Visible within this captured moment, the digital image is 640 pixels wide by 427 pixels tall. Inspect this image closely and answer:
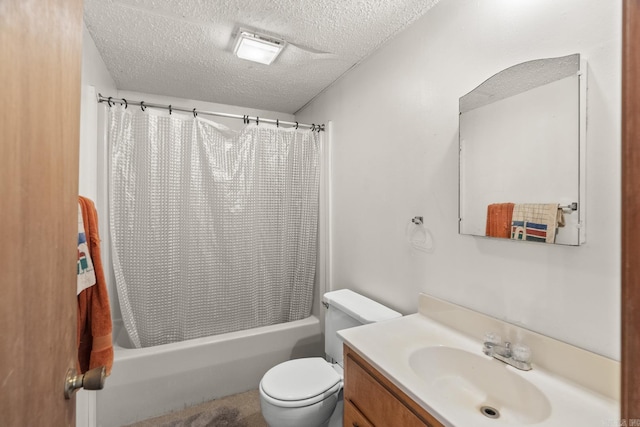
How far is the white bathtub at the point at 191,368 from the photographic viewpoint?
1765 mm

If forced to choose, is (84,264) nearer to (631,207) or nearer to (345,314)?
(345,314)

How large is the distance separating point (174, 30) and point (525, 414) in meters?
2.29

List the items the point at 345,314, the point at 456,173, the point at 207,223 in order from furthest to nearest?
1. the point at 207,223
2. the point at 345,314
3. the point at 456,173

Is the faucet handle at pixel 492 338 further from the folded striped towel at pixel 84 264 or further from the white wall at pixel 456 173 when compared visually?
the folded striped towel at pixel 84 264

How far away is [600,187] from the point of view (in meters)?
0.87

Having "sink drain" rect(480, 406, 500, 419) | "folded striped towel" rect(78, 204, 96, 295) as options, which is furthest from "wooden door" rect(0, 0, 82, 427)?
"sink drain" rect(480, 406, 500, 419)

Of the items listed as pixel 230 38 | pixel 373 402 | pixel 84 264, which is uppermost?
pixel 230 38

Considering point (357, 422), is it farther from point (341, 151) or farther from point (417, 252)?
point (341, 151)

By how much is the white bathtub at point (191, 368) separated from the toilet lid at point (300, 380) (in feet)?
1.84

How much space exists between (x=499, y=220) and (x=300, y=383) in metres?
1.24

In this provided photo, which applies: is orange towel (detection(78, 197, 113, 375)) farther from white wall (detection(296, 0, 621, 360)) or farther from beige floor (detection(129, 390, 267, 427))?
white wall (detection(296, 0, 621, 360))

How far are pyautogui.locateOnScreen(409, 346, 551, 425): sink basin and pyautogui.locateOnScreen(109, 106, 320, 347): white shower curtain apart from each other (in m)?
1.43

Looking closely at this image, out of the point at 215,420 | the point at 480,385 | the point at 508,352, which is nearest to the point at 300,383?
the point at 215,420

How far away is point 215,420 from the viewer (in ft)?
5.93
